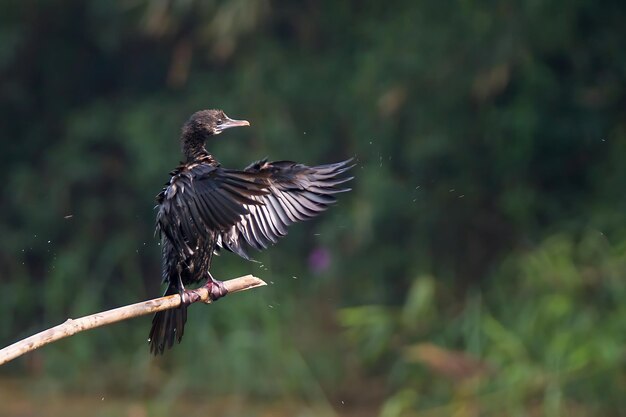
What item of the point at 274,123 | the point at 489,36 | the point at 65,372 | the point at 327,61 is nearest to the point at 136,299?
the point at 65,372

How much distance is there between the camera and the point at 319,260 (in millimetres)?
9391

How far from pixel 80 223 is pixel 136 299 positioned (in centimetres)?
100

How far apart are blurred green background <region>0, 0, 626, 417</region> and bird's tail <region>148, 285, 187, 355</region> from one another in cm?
358

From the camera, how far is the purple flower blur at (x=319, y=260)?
30.6 ft

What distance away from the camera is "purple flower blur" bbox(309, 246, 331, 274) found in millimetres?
9328

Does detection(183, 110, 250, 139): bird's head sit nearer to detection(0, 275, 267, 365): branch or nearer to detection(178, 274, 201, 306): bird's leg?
detection(178, 274, 201, 306): bird's leg

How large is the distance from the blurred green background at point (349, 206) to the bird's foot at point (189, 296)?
3.62 meters

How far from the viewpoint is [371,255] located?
931cm

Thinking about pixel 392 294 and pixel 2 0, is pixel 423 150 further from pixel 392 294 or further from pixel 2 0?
pixel 2 0

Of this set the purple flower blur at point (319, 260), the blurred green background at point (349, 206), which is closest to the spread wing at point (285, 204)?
the blurred green background at point (349, 206)

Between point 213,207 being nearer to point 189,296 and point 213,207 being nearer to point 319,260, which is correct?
point 189,296

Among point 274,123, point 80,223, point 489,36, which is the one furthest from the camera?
point 80,223

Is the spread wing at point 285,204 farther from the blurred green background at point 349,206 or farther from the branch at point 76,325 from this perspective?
the blurred green background at point 349,206

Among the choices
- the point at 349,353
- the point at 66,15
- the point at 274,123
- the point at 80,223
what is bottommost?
the point at 349,353
